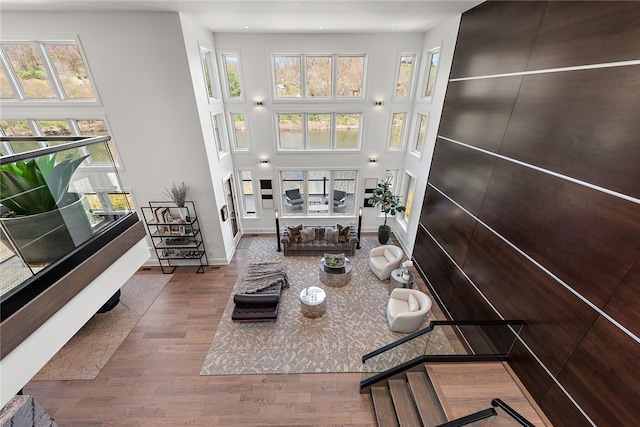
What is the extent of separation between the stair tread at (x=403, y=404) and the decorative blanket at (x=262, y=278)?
3.22 m

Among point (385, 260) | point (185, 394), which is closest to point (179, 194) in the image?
point (185, 394)

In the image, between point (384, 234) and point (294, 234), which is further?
point (384, 234)

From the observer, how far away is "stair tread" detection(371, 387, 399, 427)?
11.7ft

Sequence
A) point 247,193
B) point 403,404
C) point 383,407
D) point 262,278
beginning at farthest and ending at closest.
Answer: point 247,193 → point 262,278 → point 383,407 → point 403,404

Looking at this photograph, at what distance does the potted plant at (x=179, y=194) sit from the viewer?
6.12 m

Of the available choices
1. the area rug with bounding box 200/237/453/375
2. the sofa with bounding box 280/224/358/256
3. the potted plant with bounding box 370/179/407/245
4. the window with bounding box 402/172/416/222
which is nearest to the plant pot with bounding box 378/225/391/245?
the potted plant with bounding box 370/179/407/245

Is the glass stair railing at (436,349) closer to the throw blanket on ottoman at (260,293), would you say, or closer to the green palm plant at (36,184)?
the throw blanket on ottoman at (260,293)

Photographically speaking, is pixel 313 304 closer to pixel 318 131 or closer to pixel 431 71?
pixel 318 131

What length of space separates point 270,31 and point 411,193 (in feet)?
19.7

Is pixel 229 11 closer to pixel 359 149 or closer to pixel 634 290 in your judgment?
pixel 359 149

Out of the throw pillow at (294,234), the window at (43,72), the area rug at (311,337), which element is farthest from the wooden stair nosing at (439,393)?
the window at (43,72)

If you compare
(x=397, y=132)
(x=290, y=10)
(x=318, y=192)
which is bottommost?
(x=318, y=192)

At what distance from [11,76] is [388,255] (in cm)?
962

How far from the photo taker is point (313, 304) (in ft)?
17.2
